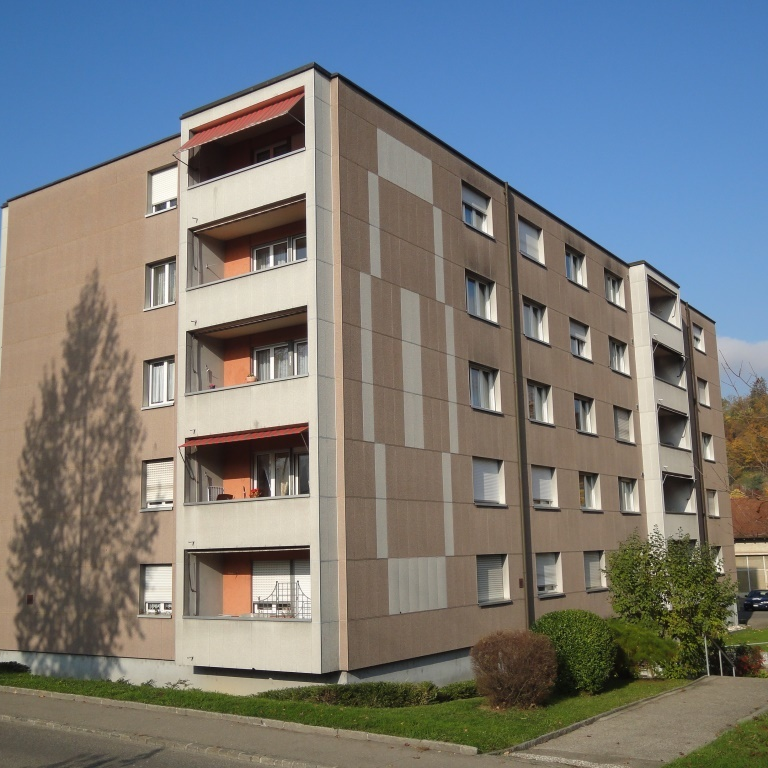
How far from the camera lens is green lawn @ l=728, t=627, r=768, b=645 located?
34191mm

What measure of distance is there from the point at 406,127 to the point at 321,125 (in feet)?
11.7

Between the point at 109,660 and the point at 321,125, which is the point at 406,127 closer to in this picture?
the point at 321,125

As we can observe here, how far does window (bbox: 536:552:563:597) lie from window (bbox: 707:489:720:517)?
17767mm

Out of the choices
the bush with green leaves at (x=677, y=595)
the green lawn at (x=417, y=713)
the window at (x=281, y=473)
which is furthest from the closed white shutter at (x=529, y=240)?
the green lawn at (x=417, y=713)

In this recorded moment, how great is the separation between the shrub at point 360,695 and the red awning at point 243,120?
12546 millimetres

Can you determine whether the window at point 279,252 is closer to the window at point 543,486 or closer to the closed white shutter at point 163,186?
the closed white shutter at point 163,186

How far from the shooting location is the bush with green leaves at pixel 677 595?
872 inches

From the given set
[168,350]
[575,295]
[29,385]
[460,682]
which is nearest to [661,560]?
[460,682]

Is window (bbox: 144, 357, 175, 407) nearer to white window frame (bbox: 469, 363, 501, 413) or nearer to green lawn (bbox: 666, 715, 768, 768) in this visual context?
white window frame (bbox: 469, 363, 501, 413)

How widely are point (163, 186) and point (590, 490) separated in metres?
17.6

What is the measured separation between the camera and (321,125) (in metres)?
20.8

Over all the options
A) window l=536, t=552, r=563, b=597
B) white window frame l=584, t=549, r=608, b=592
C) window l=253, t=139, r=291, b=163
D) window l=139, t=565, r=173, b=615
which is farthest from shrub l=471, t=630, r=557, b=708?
white window frame l=584, t=549, r=608, b=592

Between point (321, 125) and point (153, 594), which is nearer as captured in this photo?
point (321, 125)

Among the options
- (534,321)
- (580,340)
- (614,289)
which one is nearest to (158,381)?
(534,321)
